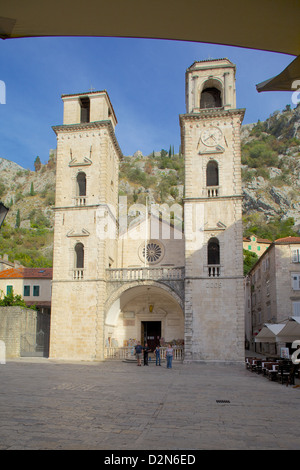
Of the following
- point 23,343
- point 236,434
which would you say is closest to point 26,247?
point 23,343

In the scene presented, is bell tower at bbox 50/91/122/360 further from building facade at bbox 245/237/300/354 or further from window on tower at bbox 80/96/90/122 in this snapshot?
building facade at bbox 245/237/300/354

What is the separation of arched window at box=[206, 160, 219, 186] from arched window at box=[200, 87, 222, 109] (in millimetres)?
4112

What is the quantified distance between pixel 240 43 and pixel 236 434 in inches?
238

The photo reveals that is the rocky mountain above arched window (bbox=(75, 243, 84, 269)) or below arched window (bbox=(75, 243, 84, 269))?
above

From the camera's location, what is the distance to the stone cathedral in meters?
24.1

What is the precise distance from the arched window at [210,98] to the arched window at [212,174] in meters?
4.11

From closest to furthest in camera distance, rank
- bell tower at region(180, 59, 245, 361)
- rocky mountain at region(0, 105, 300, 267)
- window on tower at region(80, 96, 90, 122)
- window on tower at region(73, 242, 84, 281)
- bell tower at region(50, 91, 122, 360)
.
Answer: bell tower at region(180, 59, 245, 361) → bell tower at region(50, 91, 122, 360) → window on tower at region(73, 242, 84, 281) → window on tower at region(80, 96, 90, 122) → rocky mountain at region(0, 105, 300, 267)

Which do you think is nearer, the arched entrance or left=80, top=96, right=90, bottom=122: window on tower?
the arched entrance

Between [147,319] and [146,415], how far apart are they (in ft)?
66.5

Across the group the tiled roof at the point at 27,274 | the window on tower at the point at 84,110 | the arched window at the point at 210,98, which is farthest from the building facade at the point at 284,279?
the tiled roof at the point at 27,274

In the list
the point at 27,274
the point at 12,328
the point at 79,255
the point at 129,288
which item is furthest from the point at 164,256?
the point at 27,274

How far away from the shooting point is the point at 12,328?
1094 inches

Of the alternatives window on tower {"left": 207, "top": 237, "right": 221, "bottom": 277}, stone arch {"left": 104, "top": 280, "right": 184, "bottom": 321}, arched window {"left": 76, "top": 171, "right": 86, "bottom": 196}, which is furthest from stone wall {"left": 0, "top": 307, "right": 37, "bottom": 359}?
window on tower {"left": 207, "top": 237, "right": 221, "bottom": 277}
